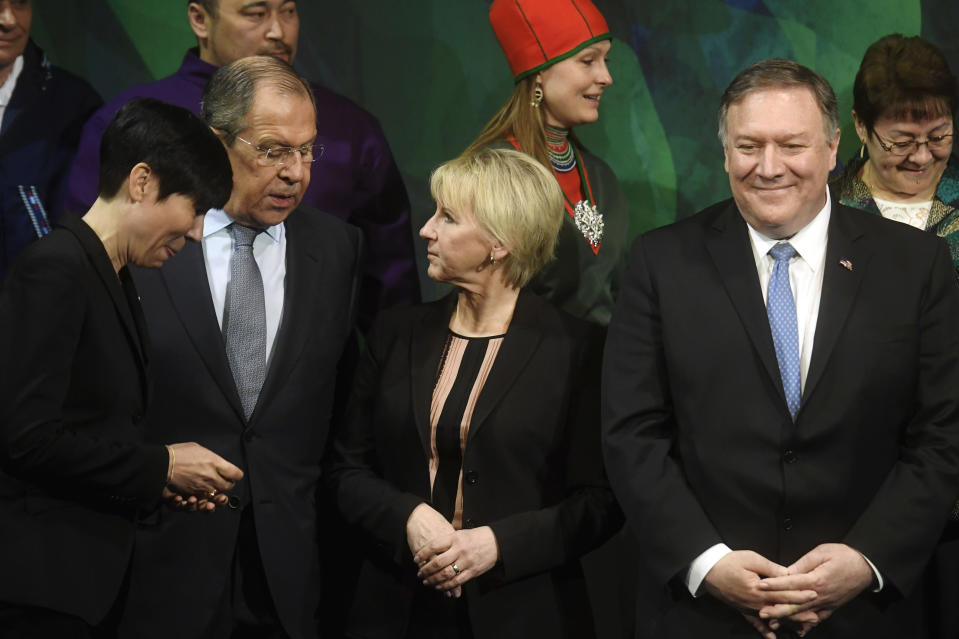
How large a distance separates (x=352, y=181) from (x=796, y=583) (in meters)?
1.88

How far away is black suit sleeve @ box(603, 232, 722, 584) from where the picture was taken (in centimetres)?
262

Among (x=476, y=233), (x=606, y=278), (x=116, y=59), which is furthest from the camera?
(x=116, y=59)

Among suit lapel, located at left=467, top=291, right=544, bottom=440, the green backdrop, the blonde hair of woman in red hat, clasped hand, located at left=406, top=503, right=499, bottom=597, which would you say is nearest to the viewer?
clasped hand, located at left=406, top=503, right=499, bottom=597

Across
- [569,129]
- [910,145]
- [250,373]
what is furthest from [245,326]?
[910,145]

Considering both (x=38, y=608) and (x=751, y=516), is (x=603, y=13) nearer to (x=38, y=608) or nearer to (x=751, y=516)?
(x=751, y=516)

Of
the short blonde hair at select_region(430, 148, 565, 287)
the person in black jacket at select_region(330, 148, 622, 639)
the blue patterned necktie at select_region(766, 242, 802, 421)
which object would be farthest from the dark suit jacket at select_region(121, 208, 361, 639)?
the blue patterned necktie at select_region(766, 242, 802, 421)

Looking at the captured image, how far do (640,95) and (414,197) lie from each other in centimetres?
84

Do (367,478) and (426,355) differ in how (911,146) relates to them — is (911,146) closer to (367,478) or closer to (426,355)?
(426,355)

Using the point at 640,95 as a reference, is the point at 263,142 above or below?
below

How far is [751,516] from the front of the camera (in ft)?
8.64

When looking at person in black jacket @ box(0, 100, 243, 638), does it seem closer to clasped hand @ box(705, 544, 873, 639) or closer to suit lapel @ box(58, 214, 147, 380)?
suit lapel @ box(58, 214, 147, 380)

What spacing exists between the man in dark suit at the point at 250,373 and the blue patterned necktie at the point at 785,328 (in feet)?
3.77

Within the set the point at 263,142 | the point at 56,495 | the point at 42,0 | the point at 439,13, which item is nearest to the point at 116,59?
the point at 42,0

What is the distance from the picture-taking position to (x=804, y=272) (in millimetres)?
2705
